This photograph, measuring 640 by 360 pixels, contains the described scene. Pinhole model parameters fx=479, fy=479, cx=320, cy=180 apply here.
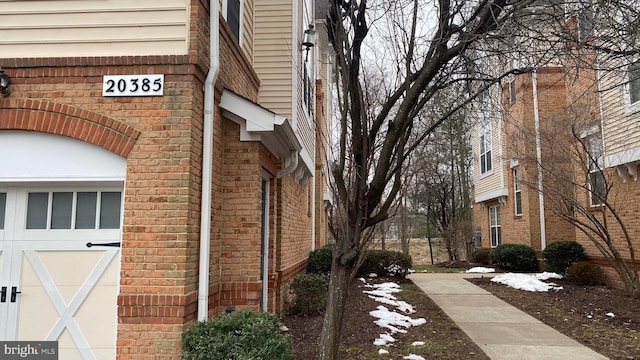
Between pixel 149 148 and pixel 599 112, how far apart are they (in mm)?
11542

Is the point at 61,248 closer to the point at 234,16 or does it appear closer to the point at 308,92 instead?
the point at 234,16

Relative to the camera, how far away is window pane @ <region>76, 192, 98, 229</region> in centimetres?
529

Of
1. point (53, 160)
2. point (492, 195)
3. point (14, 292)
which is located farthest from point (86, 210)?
point (492, 195)

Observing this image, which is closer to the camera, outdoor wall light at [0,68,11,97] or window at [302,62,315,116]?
outdoor wall light at [0,68,11,97]

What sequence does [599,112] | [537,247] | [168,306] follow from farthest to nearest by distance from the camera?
[537,247] → [599,112] → [168,306]

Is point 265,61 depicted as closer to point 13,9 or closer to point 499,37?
point 13,9

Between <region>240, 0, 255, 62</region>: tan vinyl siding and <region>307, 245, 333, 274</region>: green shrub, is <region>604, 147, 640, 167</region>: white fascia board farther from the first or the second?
<region>240, 0, 255, 62</region>: tan vinyl siding

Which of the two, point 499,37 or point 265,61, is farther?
point 265,61

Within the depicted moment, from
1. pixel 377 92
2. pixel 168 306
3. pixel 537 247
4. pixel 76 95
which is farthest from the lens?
pixel 537 247

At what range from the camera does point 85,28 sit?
5.37m

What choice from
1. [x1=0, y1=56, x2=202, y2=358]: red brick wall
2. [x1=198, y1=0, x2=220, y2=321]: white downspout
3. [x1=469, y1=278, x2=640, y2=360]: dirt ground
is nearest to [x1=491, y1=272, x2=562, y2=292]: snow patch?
[x1=469, y1=278, x2=640, y2=360]: dirt ground

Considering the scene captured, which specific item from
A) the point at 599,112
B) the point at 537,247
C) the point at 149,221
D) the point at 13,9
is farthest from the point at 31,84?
the point at 537,247

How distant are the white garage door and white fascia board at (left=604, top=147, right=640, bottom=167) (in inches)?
435

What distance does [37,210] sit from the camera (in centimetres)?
534
